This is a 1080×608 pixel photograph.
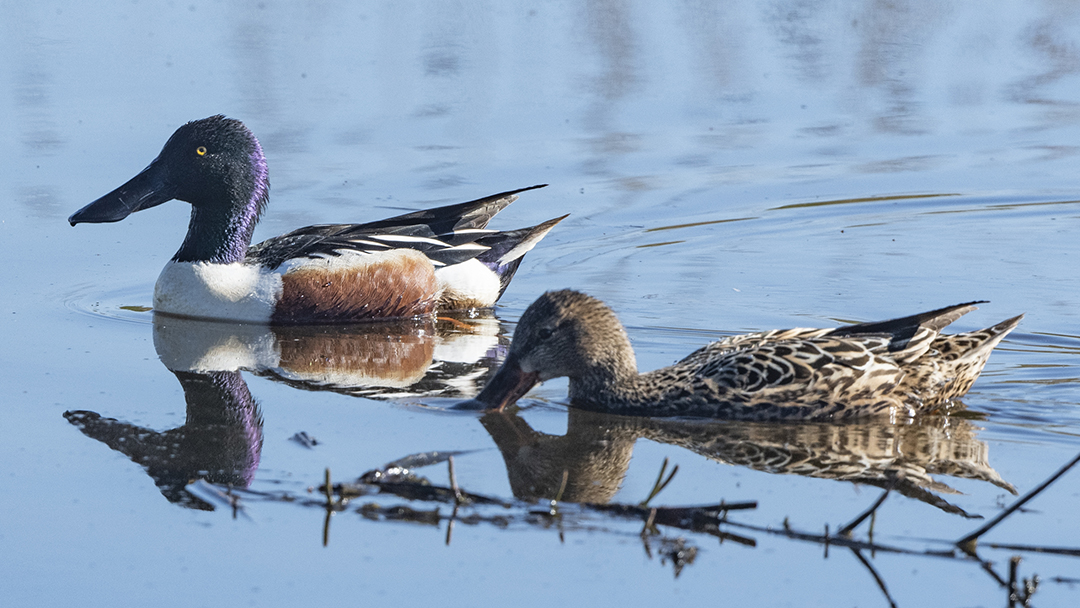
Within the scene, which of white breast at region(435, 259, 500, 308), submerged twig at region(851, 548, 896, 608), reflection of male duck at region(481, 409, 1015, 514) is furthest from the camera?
white breast at region(435, 259, 500, 308)

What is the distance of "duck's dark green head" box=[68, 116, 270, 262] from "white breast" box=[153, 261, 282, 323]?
28cm

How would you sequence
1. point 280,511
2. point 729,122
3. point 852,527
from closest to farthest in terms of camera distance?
point 852,527 → point 280,511 → point 729,122

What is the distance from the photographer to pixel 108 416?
6.43 meters

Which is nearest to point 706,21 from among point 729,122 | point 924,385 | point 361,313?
point 729,122

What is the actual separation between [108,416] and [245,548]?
1.82m

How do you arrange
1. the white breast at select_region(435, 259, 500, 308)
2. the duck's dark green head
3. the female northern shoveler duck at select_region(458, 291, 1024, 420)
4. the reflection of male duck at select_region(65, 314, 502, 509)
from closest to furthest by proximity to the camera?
1. the reflection of male duck at select_region(65, 314, 502, 509)
2. the female northern shoveler duck at select_region(458, 291, 1024, 420)
3. the duck's dark green head
4. the white breast at select_region(435, 259, 500, 308)

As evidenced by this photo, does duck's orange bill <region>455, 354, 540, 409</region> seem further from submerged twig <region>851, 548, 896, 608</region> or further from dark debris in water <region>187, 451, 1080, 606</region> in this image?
submerged twig <region>851, 548, 896, 608</region>

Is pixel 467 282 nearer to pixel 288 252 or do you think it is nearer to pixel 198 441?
pixel 288 252

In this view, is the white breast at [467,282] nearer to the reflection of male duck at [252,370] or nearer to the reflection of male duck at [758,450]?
the reflection of male duck at [252,370]

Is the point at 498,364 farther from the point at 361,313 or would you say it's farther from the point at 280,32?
the point at 280,32

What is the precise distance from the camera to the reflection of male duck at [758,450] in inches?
221

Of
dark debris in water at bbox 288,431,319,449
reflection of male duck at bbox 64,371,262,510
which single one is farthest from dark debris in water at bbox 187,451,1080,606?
dark debris in water at bbox 288,431,319,449

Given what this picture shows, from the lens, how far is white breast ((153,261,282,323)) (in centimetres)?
837

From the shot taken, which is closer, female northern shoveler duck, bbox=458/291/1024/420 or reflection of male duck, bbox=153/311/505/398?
female northern shoveler duck, bbox=458/291/1024/420
